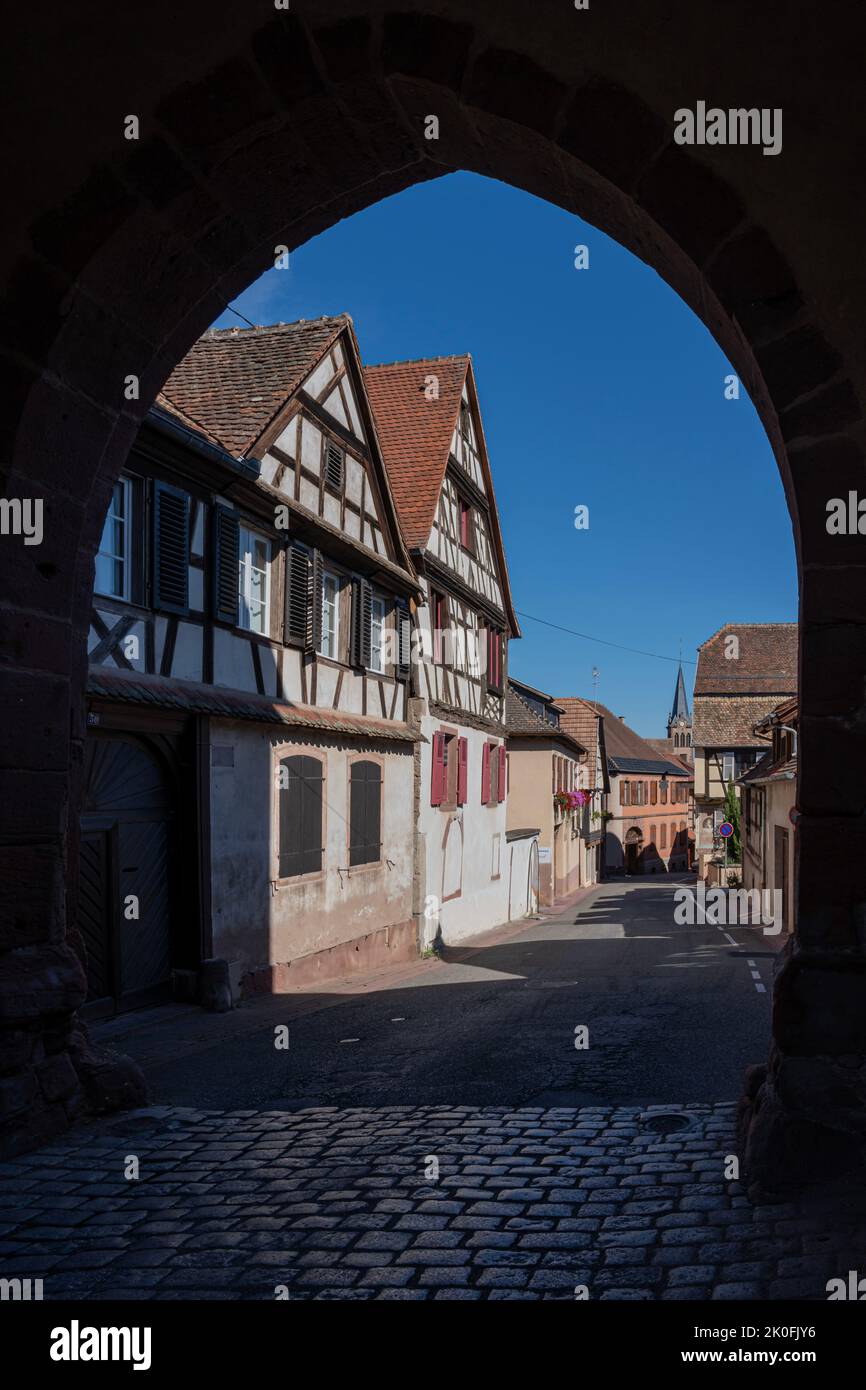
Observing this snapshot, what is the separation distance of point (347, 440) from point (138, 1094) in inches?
399

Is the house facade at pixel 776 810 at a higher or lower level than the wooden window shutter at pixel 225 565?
lower

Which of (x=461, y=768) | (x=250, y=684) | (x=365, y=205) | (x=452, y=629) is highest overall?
(x=365, y=205)

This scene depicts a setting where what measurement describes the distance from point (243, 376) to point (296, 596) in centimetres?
258

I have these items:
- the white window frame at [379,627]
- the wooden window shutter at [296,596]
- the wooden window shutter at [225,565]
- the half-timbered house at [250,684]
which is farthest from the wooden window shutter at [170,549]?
the white window frame at [379,627]

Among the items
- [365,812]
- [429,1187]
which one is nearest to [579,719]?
[365,812]

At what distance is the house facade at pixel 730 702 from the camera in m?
37.3

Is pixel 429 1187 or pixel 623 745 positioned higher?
pixel 623 745

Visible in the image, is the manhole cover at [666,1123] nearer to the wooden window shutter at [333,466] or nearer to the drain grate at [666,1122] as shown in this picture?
the drain grate at [666,1122]

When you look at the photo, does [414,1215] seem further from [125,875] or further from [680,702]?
[680,702]

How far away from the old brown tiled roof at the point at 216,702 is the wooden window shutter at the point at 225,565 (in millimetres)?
746

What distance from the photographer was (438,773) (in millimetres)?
17672

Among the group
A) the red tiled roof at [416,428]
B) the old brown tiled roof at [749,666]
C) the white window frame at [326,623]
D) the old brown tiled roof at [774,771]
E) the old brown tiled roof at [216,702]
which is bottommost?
the old brown tiled roof at [774,771]

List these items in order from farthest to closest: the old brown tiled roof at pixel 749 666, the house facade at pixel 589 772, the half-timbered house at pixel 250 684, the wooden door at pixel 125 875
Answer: the house facade at pixel 589 772 < the old brown tiled roof at pixel 749 666 < the half-timbered house at pixel 250 684 < the wooden door at pixel 125 875

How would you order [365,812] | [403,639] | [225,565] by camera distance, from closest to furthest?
[225,565] → [365,812] → [403,639]
